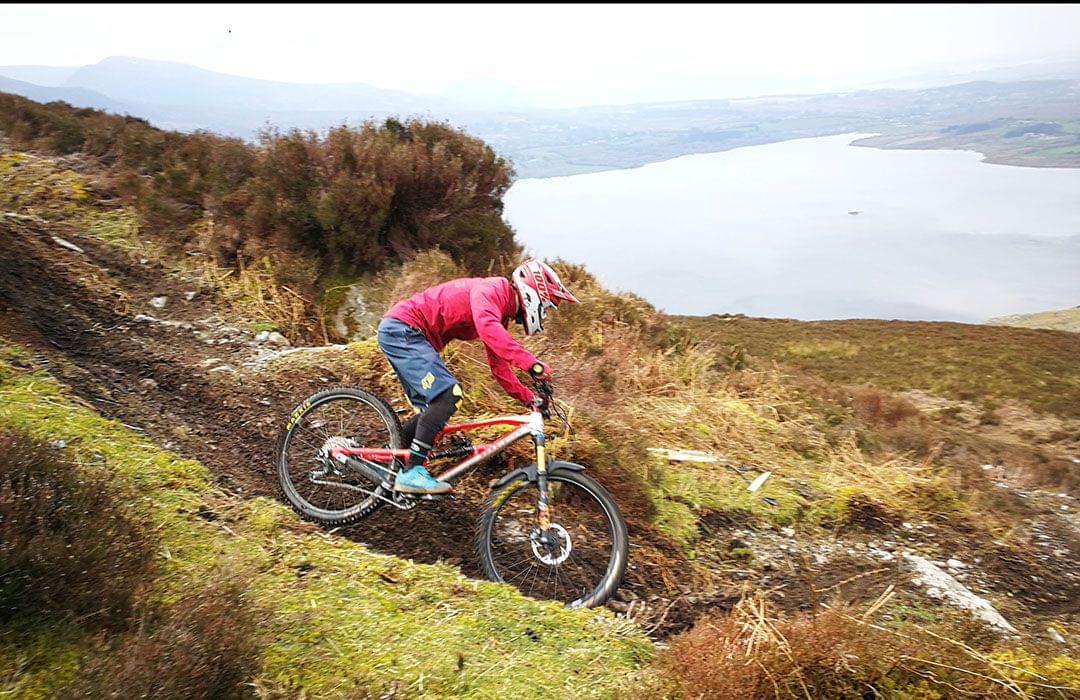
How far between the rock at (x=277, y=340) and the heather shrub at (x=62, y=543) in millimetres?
4350

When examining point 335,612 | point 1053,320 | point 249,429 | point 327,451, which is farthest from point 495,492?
point 1053,320

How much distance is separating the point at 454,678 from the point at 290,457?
114 inches

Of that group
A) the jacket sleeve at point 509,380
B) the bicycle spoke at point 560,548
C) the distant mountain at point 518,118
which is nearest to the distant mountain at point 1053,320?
the distant mountain at point 518,118

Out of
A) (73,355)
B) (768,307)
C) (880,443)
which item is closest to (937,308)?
(768,307)

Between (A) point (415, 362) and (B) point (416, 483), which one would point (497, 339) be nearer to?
(A) point (415, 362)

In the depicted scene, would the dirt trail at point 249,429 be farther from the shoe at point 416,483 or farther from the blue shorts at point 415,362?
the blue shorts at point 415,362

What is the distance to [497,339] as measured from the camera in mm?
4418

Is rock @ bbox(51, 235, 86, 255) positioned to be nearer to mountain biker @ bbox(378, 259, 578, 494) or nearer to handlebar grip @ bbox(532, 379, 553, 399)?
mountain biker @ bbox(378, 259, 578, 494)

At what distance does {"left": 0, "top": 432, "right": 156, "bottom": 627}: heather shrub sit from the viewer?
260 cm

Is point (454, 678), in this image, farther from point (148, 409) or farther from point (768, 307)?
point (768, 307)

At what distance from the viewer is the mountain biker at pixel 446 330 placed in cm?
454

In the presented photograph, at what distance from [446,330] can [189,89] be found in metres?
78.3

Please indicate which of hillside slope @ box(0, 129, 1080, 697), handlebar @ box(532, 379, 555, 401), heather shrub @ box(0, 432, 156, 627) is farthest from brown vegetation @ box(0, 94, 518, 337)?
heather shrub @ box(0, 432, 156, 627)

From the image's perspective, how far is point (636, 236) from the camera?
90625 millimetres
